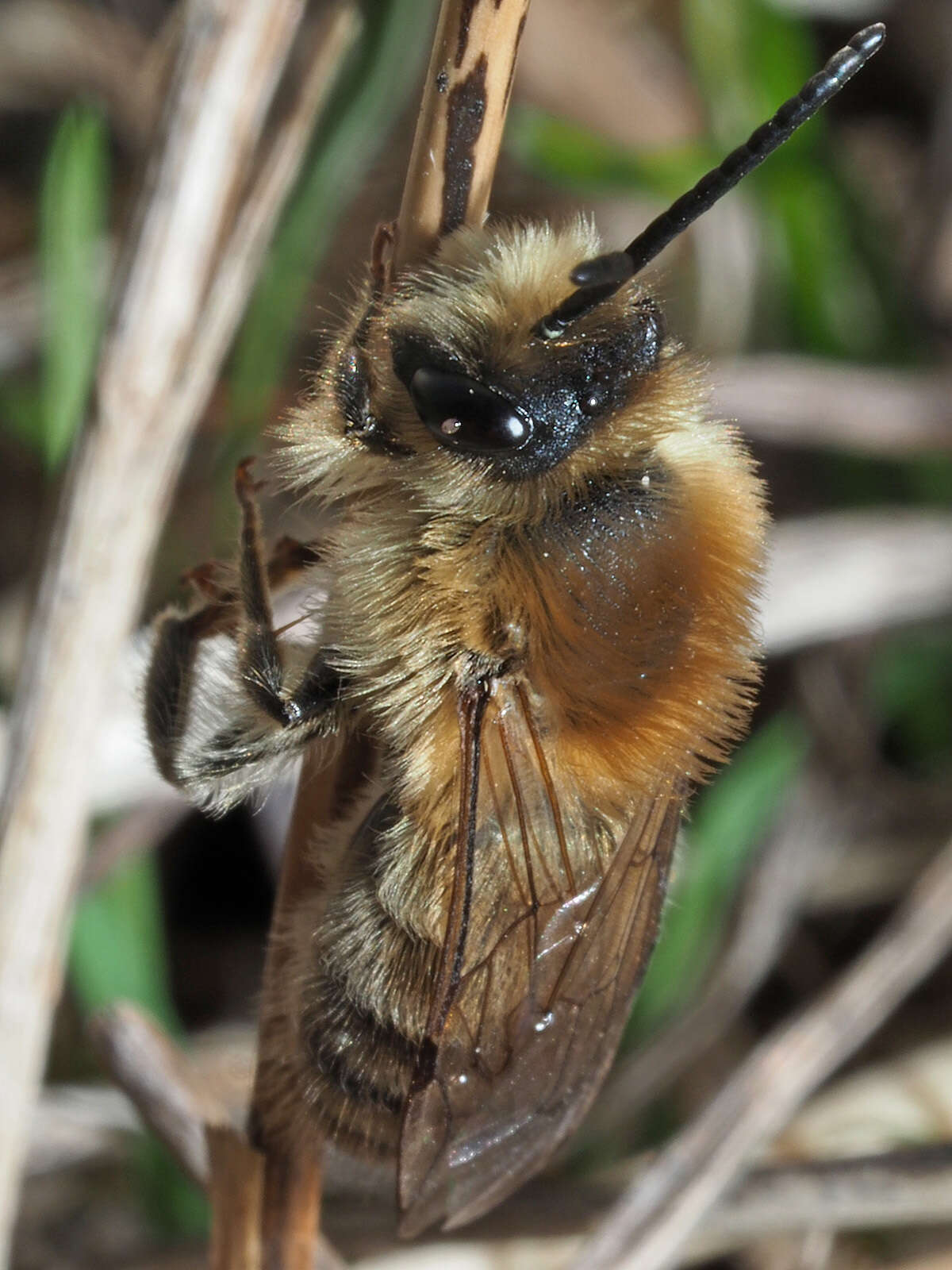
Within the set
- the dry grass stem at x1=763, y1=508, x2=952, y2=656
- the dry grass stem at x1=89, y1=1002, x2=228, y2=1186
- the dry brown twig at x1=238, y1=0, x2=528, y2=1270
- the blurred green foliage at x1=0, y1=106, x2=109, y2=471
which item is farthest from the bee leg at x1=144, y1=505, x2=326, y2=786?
the dry grass stem at x1=763, y1=508, x2=952, y2=656

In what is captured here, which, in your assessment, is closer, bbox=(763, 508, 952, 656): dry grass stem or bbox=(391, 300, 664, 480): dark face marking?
bbox=(391, 300, 664, 480): dark face marking

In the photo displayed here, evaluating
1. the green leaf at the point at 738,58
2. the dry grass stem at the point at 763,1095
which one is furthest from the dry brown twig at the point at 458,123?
the green leaf at the point at 738,58

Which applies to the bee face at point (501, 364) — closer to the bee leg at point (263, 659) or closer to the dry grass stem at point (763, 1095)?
the bee leg at point (263, 659)

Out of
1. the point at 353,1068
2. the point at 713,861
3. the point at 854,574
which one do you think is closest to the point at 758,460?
the point at 854,574

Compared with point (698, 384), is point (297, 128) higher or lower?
higher

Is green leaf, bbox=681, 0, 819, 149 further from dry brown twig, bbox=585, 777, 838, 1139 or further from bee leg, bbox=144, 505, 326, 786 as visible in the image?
bee leg, bbox=144, 505, 326, 786

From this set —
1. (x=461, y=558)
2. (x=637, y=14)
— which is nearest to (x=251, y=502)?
(x=461, y=558)

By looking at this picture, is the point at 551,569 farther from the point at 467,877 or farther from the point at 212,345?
the point at 212,345
